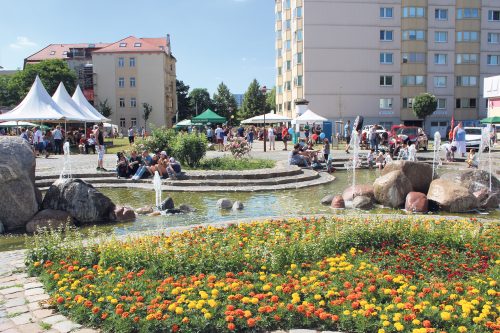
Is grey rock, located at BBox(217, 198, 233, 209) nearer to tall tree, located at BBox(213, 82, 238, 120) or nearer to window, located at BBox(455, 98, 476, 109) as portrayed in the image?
window, located at BBox(455, 98, 476, 109)

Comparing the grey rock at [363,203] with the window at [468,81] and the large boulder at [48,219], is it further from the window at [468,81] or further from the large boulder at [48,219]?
the window at [468,81]

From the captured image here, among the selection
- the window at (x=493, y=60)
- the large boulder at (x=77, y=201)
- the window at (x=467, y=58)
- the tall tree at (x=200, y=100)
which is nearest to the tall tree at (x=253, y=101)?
the tall tree at (x=200, y=100)

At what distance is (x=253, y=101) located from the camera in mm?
94562

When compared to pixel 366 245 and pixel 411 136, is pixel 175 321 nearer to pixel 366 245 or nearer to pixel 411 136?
pixel 366 245

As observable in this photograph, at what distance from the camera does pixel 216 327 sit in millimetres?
4773

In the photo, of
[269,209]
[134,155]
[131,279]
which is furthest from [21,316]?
[134,155]

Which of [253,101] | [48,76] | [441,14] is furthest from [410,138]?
[253,101]

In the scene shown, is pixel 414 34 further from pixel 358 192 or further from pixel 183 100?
pixel 183 100

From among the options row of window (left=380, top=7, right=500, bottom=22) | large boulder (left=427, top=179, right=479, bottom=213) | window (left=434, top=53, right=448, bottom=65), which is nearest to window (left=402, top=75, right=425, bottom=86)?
window (left=434, top=53, right=448, bottom=65)

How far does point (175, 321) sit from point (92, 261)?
269cm

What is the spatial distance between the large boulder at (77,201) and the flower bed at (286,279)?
3.89m

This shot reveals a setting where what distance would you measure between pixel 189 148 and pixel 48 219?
1045 centimetres

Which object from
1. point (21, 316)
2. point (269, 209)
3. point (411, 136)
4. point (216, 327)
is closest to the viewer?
point (216, 327)

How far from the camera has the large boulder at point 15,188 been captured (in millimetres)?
10867
